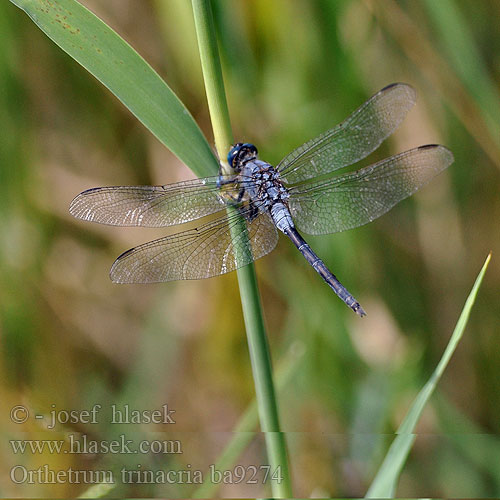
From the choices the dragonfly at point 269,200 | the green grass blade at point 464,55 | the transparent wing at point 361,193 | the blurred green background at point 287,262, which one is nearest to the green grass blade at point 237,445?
the blurred green background at point 287,262

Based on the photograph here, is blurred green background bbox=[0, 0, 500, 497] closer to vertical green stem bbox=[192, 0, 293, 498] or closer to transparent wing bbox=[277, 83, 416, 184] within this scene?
transparent wing bbox=[277, 83, 416, 184]

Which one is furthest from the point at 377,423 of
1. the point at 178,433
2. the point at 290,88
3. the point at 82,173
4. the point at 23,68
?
the point at 23,68

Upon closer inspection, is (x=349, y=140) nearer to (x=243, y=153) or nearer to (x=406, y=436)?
(x=243, y=153)

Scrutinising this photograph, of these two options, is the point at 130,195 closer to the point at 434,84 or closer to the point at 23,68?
the point at 23,68

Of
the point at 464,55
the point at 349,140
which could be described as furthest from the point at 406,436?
the point at 464,55

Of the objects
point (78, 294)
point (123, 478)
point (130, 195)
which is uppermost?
point (78, 294)

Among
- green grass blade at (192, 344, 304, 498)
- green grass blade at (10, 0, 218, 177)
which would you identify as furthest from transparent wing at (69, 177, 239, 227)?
green grass blade at (192, 344, 304, 498)
